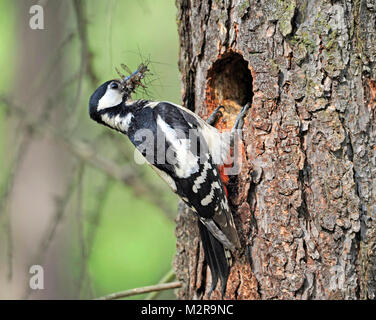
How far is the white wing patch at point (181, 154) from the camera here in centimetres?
277

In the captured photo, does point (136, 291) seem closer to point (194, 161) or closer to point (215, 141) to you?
point (194, 161)

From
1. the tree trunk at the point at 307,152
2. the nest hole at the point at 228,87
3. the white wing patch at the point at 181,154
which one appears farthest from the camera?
the nest hole at the point at 228,87

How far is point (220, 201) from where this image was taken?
268cm

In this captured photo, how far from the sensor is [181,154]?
2.79 metres

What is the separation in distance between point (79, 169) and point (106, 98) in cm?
50

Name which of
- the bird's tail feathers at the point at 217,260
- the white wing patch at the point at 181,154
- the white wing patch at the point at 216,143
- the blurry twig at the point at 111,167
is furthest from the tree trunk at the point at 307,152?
the blurry twig at the point at 111,167

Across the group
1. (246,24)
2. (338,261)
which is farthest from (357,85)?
(338,261)

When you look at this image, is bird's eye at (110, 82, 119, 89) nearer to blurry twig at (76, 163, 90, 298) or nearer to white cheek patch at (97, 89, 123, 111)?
white cheek patch at (97, 89, 123, 111)

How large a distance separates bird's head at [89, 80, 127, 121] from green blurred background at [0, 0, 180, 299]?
14 cm

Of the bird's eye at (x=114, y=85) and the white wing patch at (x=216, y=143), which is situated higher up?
the bird's eye at (x=114, y=85)

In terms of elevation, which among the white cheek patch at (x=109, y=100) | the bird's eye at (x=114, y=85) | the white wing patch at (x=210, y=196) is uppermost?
the bird's eye at (x=114, y=85)

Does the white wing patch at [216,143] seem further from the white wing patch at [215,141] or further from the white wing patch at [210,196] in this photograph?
the white wing patch at [210,196]

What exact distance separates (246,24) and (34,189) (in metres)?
3.15
